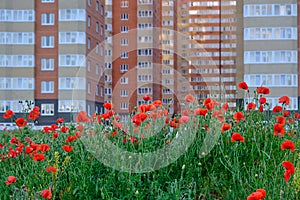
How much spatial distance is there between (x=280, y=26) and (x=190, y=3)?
5218 cm

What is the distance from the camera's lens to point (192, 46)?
7762 centimetres

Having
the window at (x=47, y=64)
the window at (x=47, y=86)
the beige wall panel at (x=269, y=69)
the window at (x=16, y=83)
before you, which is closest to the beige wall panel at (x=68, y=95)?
the window at (x=47, y=86)

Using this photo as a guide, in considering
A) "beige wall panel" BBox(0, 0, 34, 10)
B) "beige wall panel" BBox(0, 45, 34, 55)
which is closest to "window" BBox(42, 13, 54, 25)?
"beige wall panel" BBox(0, 0, 34, 10)

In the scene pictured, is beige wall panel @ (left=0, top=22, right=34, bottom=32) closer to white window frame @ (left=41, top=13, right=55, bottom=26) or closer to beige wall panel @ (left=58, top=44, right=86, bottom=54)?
white window frame @ (left=41, top=13, right=55, bottom=26)

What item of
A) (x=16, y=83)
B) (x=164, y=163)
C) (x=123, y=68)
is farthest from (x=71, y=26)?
(x=164, y=163)

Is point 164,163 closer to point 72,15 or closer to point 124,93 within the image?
point 72,15

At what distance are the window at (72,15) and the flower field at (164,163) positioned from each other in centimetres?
3038

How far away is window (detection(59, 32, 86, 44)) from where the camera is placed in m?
34.4

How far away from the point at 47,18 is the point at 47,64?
138 inches

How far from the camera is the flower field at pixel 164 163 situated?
11.6ft

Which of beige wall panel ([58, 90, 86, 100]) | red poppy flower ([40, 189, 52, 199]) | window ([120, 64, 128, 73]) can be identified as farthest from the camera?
window ([120, 64, 128, 73])

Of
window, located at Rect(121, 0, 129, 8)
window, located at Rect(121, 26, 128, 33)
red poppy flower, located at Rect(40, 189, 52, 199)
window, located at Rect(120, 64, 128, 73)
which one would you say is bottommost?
red poppy flower, located at Rect(40, 189, 52, 199)

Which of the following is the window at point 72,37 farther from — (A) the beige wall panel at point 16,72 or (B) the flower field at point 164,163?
(B) the flower field at point 164,163

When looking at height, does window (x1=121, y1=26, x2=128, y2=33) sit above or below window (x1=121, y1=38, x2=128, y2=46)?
above
